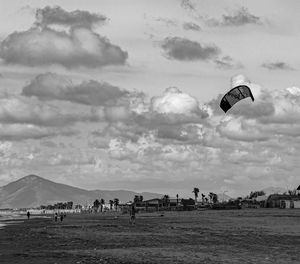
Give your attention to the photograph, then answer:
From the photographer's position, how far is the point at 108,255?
34.6 m

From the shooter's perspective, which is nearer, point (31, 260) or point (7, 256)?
point (31, 260)

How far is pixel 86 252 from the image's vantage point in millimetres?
36938

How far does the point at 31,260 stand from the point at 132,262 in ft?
19.1

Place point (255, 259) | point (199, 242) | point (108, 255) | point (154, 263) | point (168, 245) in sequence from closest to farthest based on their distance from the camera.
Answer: point (154, 263) → point (255, 259) → point (108, 255) → point (168, 245) → point (199, 242)

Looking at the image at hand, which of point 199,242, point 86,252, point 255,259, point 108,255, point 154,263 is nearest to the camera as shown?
point 154,263

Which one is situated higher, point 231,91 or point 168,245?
point 231,91

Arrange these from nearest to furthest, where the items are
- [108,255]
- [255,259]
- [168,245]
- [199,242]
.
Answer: [255,259]
[108,255]
[168,245]
[199,242]

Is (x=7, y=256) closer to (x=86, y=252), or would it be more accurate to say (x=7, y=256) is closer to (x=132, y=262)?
(x=86, y=252)

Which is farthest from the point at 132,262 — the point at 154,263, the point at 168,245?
the point at 168,245

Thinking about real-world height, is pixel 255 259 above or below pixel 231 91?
below

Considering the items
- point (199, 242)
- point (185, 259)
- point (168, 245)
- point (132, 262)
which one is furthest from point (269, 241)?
point (132, 262)

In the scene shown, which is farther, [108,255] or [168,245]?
[168,245]

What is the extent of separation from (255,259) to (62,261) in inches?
394

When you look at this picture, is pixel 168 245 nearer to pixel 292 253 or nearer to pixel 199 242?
pixel 199 242
